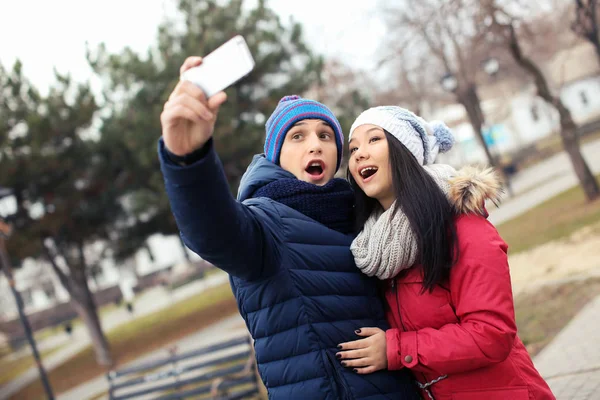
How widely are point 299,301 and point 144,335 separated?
918 inches

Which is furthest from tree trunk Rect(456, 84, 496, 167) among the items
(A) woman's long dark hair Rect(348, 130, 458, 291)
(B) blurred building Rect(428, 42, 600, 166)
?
(B) blurred building Rect(428, 42, 600, 166)

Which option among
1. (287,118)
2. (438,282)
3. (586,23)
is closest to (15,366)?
(586,23)

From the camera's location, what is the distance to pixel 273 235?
221 centimetres

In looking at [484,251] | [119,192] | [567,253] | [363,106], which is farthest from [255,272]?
[363,106]

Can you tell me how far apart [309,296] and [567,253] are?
376 inches

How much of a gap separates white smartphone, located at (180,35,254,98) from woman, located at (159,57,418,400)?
23 millimetres

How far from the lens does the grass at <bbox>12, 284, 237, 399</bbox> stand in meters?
19.9

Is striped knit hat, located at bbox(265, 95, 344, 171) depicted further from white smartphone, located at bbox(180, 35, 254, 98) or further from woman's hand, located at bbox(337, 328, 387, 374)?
white smartphone, located at bbox(180, 35, 254, 98)

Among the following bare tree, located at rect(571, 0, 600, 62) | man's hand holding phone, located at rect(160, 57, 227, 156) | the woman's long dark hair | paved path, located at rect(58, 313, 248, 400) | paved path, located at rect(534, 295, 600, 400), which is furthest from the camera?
paved path, located at rect(58, 313, 248, 400)

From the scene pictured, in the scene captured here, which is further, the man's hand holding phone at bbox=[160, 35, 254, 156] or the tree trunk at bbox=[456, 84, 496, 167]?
the tree trunk at bbox=[456, 84, 496, 167]

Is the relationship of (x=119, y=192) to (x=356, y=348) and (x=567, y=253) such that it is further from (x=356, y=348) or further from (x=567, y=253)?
(x=356, y=348)

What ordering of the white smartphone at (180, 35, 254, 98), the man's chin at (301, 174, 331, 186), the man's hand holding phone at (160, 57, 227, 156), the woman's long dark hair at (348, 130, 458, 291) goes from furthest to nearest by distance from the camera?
the man's chin at (301, 174, 331, 186) → the woman's long dark hair at (348, 130, 458, 291) → the man's hand holding phone at (160, 57, 227, 156) → the white smartphone at (180, 35, 254, 98)

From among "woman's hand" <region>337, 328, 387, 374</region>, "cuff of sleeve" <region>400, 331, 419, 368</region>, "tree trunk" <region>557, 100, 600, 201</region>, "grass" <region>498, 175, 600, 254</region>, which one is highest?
"woman's hand" <region>337, 328, 387, 374</region>

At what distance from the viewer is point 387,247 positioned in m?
2.39
